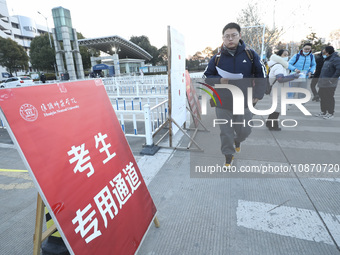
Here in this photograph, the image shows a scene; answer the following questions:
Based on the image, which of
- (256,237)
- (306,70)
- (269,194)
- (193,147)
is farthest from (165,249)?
(306,70)

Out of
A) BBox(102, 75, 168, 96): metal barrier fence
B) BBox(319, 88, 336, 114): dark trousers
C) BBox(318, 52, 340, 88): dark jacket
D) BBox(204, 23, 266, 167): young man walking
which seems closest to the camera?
BBox(204, 23, 266, 167): young man walking

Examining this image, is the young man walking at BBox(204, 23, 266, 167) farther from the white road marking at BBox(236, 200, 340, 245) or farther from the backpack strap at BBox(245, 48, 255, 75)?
the white road marking at BBox(236, 200, 340, 245)

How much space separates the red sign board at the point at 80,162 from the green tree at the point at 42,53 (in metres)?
48.8

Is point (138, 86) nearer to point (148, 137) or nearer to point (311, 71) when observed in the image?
point (311, 71)

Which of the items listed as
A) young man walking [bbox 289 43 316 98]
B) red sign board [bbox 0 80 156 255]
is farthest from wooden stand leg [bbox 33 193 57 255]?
young man walking [bbox 289 43 316 98]

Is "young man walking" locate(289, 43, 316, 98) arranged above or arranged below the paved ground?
above

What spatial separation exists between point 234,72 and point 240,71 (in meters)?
0.09

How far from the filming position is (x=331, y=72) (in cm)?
586

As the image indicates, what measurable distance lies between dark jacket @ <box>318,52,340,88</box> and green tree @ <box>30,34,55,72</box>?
47803mm

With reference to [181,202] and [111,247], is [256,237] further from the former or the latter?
[111,247]

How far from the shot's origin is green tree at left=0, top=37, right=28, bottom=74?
35562mm

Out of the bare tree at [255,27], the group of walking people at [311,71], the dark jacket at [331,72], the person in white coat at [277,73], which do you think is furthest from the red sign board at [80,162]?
the bare tree at [255,27]

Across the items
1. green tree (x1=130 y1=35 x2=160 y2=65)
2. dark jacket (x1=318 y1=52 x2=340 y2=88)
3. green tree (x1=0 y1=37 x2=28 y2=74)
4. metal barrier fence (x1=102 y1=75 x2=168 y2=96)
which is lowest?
metal barrier fence (x1=102 y1=75 x2=168 y2=96)

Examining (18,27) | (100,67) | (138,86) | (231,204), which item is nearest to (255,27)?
(138,86)
